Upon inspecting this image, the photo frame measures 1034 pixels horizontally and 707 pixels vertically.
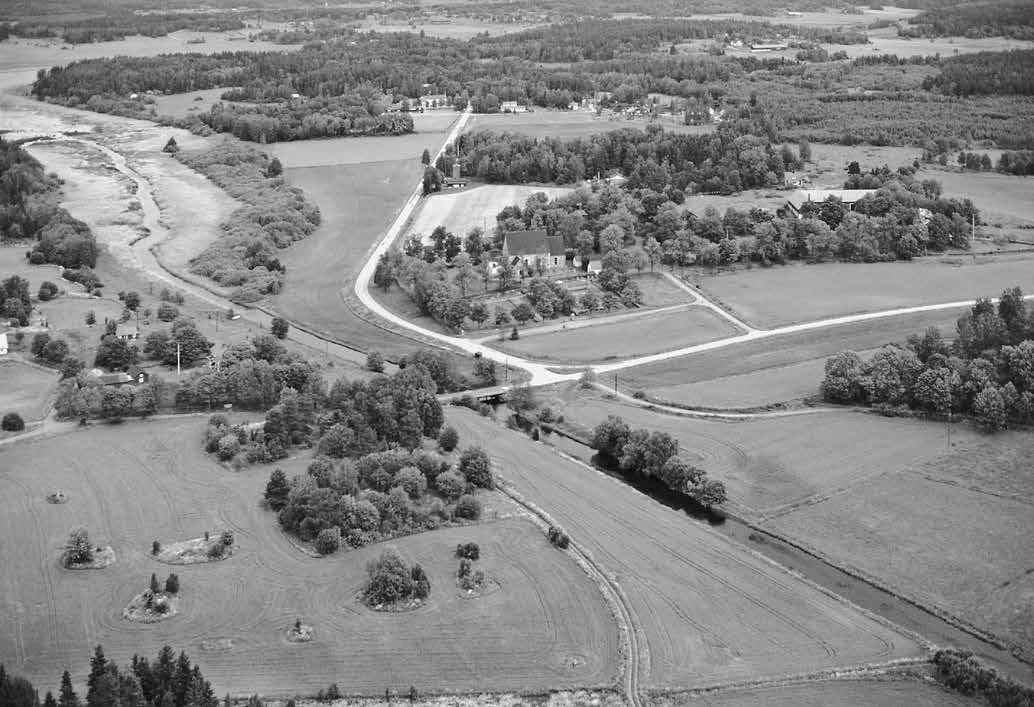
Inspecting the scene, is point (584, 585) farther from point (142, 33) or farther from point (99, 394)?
point (142, 33)

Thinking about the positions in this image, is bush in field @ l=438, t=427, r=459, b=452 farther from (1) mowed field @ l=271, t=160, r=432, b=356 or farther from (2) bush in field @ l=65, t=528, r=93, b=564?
(2) bush in field @ l=65, t=528, r=93, b=564

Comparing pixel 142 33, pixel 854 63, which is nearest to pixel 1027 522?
pixel 854 63

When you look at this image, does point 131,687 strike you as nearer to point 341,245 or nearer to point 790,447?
point 790,447

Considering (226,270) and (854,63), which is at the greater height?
(854,63)

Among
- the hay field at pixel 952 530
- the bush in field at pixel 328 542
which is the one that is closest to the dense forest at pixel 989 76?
the hay field at pixel 952 530

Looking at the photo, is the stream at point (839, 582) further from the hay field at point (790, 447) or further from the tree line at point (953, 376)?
the tree line at point (953, 376)

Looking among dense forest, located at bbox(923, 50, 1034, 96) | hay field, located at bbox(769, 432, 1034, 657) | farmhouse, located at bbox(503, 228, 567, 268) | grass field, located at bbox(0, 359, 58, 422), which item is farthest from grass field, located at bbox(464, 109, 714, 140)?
hay field, located at bbox(769, 432, 1034, 657)
